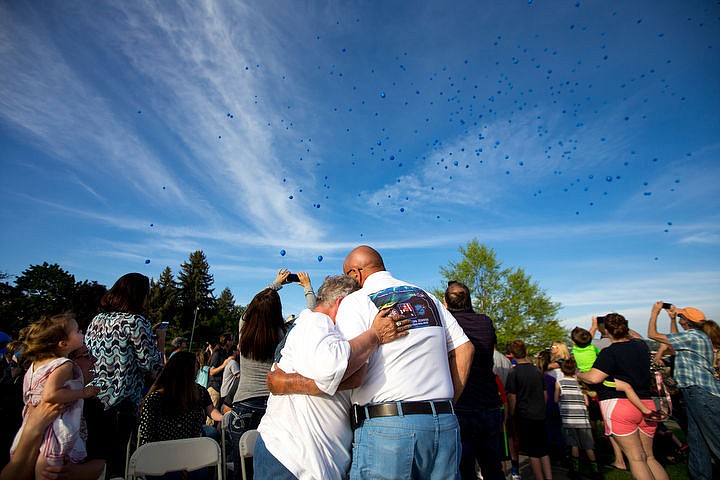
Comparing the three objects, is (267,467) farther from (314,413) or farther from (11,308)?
(11,308)

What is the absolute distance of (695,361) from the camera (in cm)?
403

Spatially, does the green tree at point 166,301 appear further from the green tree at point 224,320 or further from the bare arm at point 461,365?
the bare arm at point 461,365

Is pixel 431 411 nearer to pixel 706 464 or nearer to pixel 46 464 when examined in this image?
pixel 46 464

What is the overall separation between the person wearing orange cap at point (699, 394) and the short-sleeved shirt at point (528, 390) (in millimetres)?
1578

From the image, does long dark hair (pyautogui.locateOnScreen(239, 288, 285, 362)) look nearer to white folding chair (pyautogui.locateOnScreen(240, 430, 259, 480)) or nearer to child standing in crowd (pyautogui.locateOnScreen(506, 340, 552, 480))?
white folding chair (pyautogui.locateOnScreen(240, 430, 259, 480))

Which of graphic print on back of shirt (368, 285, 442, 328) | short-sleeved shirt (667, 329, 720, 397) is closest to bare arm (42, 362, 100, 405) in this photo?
graphic print on back of shirt (368, 285, 442, 328)

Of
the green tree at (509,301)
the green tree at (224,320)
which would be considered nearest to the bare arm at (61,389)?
the green tree at (509,301)

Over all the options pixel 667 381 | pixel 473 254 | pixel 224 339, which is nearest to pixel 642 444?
pixel 667 381

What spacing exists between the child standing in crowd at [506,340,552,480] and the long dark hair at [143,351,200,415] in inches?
170

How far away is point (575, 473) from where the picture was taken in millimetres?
5551

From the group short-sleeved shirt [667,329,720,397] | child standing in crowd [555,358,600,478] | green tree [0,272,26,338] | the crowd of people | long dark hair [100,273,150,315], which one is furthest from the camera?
green tree [0,272,26,338]

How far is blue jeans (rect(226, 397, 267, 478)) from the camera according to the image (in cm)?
327

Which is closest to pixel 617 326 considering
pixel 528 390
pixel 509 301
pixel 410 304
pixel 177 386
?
pixel 528 390

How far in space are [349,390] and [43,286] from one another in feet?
198
